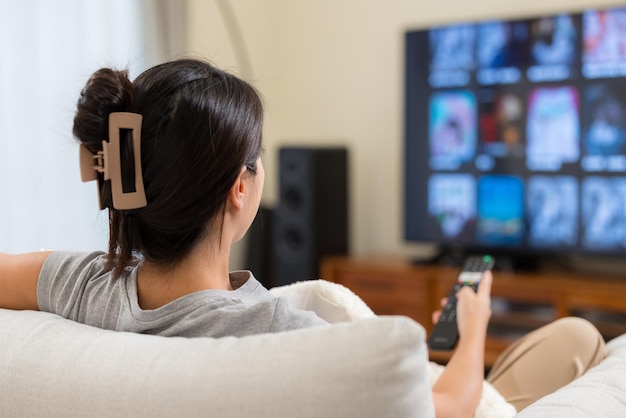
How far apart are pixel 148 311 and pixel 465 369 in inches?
19.5

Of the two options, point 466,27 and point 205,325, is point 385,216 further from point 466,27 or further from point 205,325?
point 205,325

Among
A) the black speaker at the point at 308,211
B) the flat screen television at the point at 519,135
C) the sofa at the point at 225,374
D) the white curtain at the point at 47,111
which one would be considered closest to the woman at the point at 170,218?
the sofa at the point at 225,374

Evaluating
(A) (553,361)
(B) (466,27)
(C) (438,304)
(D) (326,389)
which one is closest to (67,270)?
(D) (326,389)

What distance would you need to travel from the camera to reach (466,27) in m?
3.74

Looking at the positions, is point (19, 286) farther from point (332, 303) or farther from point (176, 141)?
point (332, 303)

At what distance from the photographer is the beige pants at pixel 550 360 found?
1643 millimetres

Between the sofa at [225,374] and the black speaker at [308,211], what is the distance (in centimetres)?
297

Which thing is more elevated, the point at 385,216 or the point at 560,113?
the point at 560,113

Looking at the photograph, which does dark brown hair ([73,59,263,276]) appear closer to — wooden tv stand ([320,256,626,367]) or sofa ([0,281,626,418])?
sofa ([0,281,626,418])

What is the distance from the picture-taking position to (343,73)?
14.3 feet

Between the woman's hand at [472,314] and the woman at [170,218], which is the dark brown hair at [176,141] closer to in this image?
the woman at [170,218]

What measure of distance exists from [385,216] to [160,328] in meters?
3.24

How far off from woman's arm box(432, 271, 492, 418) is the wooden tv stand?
6.52 feet

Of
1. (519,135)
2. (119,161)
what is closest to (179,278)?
(119,161)
